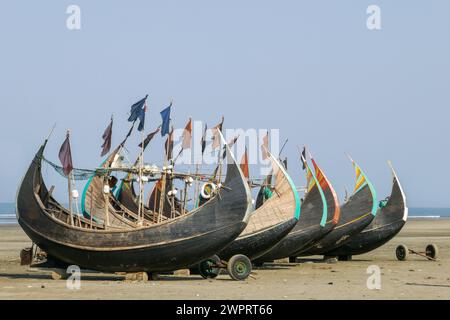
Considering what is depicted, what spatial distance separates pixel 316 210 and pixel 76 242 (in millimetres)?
9989

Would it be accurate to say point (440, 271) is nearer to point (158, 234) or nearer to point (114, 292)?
point (158, 234)

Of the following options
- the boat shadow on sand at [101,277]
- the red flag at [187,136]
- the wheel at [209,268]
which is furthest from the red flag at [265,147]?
the boat shadow on sand at [101,277]

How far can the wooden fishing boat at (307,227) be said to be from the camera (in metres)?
31.4

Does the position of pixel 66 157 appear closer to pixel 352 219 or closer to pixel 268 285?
pixel 268 285

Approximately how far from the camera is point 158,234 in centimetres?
2469

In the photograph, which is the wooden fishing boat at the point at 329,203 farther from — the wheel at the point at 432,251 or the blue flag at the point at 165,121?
the blue flag at the point at 165,121

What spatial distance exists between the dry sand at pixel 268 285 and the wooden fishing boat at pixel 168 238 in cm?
58

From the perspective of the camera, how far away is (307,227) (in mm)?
31891

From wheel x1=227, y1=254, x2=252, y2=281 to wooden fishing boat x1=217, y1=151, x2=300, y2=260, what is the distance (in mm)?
2372

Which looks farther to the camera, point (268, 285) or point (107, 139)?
point (107, 139)

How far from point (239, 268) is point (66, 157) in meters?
6.02

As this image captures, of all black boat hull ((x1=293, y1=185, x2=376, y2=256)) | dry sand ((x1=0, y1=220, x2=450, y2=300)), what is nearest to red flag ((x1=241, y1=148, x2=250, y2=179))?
dry sand ((x1=0, y1=220, x2=450, y2=300))

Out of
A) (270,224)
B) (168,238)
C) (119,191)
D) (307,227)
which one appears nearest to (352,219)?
(307,227)
